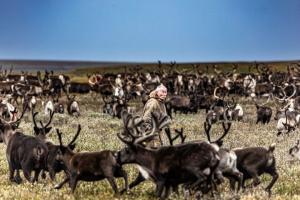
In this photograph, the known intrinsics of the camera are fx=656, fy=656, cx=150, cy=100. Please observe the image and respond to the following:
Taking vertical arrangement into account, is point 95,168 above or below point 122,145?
above

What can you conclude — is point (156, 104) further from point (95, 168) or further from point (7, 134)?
point (95, 168)

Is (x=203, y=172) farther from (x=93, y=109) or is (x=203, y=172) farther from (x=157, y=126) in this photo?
(x=93, y=109)

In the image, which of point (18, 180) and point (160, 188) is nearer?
point (160, 188)

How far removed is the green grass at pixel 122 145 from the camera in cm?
1180

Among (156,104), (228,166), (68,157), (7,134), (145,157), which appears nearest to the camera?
(145,157)

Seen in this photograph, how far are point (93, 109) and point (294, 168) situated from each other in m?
28.4

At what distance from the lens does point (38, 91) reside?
49500 millimetres

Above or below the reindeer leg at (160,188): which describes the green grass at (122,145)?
below

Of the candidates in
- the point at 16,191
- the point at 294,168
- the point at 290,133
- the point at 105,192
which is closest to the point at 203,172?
the point at 105,192

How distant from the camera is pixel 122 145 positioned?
2031 cm

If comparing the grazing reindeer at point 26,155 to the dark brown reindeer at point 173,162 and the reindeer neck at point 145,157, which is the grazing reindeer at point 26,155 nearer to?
the dark brown reindeer at point 173,162

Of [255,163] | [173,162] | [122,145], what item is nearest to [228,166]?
[255,163]

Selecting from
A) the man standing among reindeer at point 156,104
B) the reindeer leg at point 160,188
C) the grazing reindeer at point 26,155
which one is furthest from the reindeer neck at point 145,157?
the man standing among reindeer at point 156,104

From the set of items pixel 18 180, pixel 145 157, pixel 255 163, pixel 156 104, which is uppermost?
pixel 156 104
